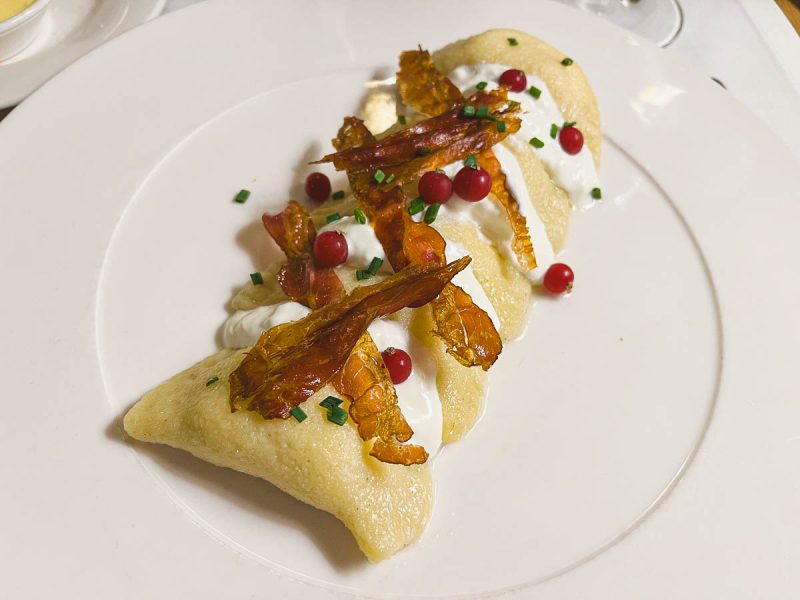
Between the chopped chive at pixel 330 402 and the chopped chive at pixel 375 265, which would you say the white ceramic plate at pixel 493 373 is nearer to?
the chopped chive at pixel 330 402

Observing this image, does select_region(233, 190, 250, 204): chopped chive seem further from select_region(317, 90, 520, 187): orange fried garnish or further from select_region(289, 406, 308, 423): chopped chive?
select_region(289, 406, 308, 423): chopped chive

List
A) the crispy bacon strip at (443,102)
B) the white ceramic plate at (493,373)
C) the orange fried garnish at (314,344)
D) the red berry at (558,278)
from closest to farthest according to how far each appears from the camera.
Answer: the orange fried garnish at (314,344) < the white ceramic plate at (493,373) < the crispy bacon strip at (443,102) < the red berry at (558,278)

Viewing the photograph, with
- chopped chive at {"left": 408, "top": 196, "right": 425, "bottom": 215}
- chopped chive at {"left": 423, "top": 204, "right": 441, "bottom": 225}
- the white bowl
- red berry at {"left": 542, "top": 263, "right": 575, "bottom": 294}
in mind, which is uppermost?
the white bowl

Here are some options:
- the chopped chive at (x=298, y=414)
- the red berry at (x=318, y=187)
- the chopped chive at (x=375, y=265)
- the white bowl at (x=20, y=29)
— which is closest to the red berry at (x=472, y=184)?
the chopped chive at (x=375, y=265)

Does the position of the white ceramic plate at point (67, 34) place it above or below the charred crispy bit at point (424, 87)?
above

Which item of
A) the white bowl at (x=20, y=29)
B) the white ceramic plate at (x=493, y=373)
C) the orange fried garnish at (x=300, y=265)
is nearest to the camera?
the white ceramic plate at (x=493, y=373)

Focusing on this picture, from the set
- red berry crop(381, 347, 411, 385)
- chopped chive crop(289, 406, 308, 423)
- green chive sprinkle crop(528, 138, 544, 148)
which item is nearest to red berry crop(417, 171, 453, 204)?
green chive sprinkle crop(528, 138, 544, 148)

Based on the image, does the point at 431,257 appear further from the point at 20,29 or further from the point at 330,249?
the point at 20,29

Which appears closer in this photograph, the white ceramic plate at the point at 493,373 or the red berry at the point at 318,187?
the white ceramic plate at the point at 493,373
